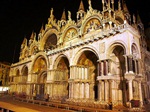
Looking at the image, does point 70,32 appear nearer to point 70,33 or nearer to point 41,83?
point 70,33

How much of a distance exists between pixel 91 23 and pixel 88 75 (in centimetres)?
816

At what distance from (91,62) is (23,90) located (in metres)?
19.8

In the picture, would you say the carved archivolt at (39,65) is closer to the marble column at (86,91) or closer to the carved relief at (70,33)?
the carved relief at (70,33)

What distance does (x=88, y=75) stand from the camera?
21812mm

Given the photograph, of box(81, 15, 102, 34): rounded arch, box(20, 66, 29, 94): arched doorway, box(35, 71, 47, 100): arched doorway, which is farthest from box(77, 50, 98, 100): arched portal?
box(20, 66, 29, 94): arched doorway

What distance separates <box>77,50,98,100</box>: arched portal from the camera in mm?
21014

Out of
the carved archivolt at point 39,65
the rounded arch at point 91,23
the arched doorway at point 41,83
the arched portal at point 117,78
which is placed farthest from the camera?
the carved archivolt at point 39,65

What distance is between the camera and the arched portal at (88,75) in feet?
68.9

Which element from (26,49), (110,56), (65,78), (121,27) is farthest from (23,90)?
(121,27)

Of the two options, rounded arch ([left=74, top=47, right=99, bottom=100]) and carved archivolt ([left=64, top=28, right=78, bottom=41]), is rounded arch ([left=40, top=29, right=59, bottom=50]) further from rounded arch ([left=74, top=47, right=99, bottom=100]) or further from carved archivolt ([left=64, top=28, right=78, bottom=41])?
rounded arch ([left=74, top=47, right=99, bottom=100])

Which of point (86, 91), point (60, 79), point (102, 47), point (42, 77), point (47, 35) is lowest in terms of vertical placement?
point (86, 91)

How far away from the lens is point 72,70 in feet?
70.3

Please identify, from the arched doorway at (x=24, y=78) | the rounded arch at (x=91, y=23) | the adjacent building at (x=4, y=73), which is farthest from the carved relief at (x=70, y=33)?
the adjacent building at (x=4, y=73)

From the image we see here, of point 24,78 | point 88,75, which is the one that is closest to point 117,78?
point 88,75
